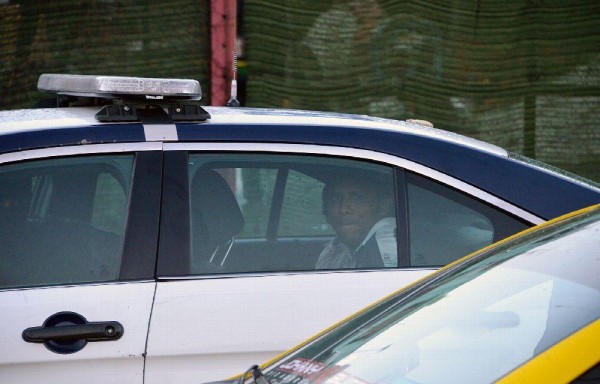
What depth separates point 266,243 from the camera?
136 inches

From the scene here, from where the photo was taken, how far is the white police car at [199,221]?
3225 millimetres

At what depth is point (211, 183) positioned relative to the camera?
351 cm

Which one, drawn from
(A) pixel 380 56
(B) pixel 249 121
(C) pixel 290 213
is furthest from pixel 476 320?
(A) pixel 380 56

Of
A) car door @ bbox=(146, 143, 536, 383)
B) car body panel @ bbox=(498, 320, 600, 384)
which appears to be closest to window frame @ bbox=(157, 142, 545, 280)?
car door @ bbox=(146, 143, 536, 383)

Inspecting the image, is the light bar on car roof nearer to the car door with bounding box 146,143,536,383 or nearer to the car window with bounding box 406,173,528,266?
the car door with bounding box 146,143,536,383

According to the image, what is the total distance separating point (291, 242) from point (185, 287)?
41 centimetres

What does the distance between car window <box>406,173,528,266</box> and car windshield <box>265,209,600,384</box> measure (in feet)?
2.06

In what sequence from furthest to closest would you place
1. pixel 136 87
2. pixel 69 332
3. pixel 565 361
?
pixel 136 87, pixel 69 332, pixel 565 361

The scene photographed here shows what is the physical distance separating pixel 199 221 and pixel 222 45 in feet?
16.1

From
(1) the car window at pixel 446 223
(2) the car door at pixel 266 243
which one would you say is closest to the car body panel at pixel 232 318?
(2) the car door at pixel 266 243

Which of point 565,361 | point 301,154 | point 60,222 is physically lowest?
point 60,222

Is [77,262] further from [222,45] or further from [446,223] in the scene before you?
[222,45]

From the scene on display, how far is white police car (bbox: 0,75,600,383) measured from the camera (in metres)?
3.22

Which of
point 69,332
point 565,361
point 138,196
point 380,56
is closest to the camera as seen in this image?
point 565,361
